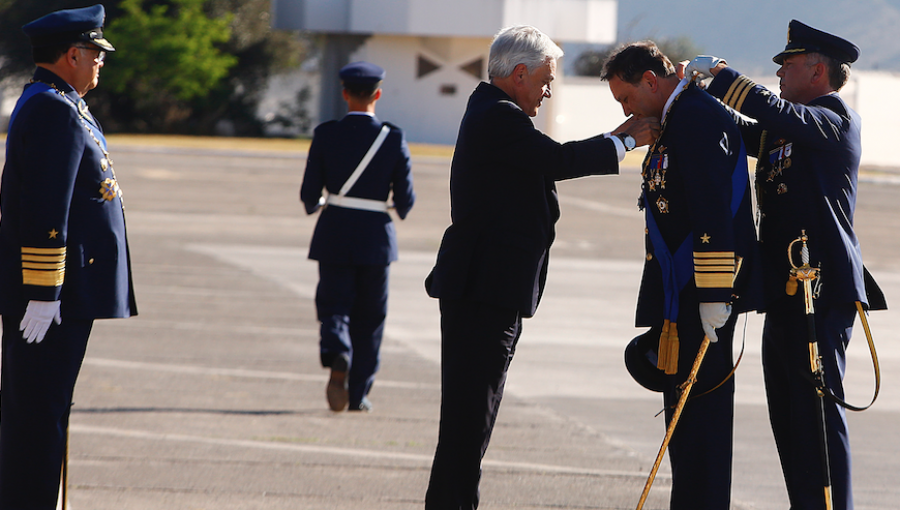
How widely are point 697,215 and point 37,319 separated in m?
2.33

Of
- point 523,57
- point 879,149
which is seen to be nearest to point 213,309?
point 523,57

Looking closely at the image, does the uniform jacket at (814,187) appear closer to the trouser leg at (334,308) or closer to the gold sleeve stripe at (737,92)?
the gold sleeve stripe at (737,92)

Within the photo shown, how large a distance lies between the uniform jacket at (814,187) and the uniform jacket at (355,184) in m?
2.86

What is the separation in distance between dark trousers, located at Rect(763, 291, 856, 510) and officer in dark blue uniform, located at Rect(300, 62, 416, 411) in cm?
304

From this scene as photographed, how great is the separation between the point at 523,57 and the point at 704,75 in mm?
722

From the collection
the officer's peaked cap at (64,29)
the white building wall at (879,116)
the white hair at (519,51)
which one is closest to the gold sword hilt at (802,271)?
the white hair at (519,51)

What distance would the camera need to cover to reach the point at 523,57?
400 centimetres

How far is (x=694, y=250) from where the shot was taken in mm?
3842

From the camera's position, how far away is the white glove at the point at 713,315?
3.82 meters

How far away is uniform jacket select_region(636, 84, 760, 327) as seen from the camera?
3.80 metres

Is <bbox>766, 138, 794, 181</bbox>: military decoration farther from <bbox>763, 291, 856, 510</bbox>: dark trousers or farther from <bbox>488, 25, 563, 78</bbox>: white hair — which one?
<bbox>488, 25, 563, 78</bbox>: white hair

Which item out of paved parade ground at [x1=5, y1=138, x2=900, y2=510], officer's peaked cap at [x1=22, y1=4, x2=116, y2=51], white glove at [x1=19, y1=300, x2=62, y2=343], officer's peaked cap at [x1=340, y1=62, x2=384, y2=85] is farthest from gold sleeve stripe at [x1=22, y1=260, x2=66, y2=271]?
officer's peaked cap at [x1=340, y1=62, x2=384, y2=85]

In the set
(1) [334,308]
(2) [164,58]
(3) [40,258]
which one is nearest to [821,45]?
(3) [40,258]

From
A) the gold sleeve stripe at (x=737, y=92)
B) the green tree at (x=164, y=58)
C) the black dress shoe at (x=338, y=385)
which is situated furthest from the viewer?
the green tree at (x=164, y=58)
